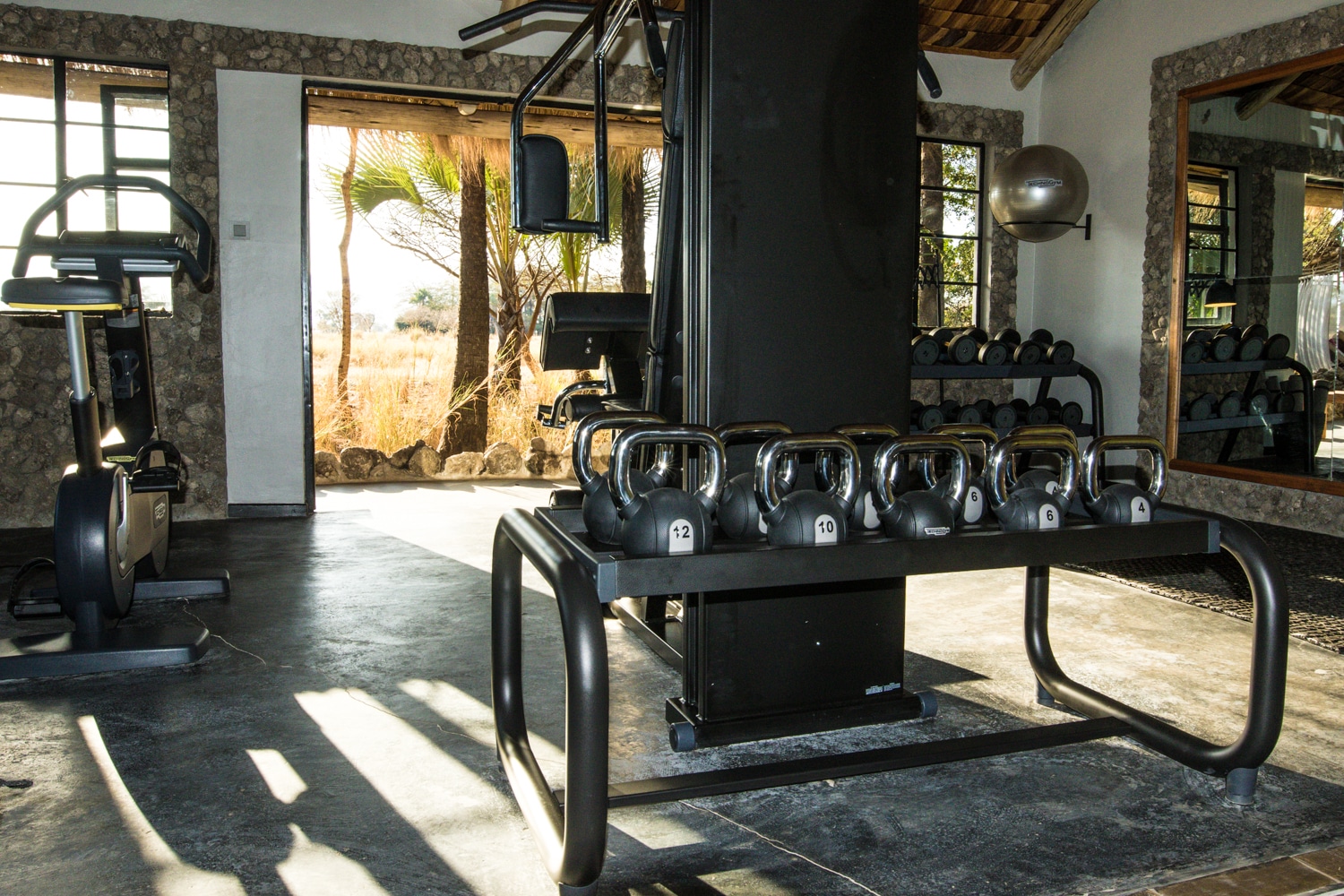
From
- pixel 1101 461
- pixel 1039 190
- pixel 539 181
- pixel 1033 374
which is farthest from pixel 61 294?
pixel 1033 374

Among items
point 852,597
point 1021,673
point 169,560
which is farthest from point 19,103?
point 1021,673

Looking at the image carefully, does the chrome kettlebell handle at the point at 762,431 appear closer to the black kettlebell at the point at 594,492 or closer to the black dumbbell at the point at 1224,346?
the black kettlebell at the point at 594,492

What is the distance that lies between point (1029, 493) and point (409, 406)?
7.27 m

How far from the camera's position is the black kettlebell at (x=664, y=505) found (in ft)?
5.18

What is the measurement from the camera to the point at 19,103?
5.34 meters

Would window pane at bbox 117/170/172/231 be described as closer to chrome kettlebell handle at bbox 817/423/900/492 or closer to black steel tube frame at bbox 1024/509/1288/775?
Result: chrome kettlebell handle at bbox 817/423/900/492

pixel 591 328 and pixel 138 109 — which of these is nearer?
pixel 591 328

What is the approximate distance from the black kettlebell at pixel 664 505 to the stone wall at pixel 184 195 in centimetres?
454

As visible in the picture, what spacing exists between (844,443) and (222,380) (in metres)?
4.70

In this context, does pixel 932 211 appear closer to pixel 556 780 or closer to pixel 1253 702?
pixel 1253 702

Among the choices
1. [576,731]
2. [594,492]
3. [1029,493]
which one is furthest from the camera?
[1029,493]

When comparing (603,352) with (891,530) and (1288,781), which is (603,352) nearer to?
(891,530)

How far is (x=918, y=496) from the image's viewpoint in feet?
5.87

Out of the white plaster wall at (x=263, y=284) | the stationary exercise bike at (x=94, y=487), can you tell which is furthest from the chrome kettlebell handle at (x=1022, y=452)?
the white plaster wall at (x=263, y=284)
